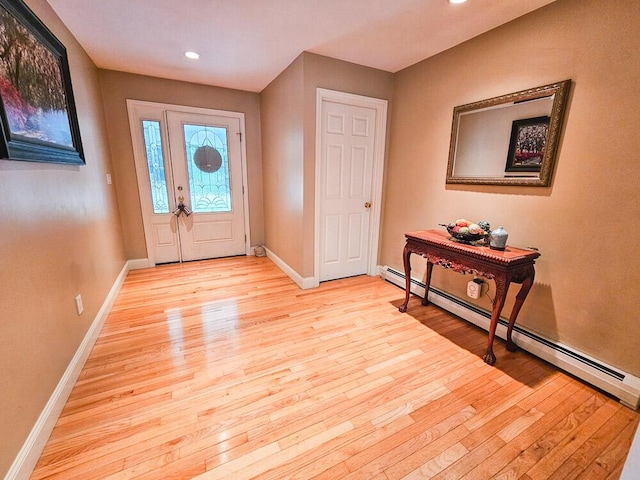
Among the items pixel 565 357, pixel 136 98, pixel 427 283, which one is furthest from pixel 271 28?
pixel 565 357

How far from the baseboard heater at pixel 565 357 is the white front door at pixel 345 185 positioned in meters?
1.18

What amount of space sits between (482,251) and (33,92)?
2943mm

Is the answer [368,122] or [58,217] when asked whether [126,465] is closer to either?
[58,217]

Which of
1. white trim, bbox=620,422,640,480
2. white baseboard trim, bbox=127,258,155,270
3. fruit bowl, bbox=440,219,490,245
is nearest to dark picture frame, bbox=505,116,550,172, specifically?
fruit bowl, bbox=440,219,490,245

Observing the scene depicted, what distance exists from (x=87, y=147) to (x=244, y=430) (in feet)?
8.92

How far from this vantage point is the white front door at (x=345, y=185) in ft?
9.56

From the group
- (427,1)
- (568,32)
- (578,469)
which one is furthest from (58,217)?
(568,32)

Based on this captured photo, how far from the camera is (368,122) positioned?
306cm

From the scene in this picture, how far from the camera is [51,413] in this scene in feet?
4.58

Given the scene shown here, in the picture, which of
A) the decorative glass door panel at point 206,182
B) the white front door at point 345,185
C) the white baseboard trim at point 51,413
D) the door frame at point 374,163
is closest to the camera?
the white baseboard trim at point 51,413

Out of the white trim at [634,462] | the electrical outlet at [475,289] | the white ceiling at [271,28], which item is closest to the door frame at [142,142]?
the white ceiling at [271,28]

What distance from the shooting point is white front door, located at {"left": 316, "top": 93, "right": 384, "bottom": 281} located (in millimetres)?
2914

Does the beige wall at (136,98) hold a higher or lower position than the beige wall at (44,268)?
higher

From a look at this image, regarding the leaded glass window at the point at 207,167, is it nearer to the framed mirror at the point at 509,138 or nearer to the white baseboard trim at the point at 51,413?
the white baseboard trim at the point at 51,413
